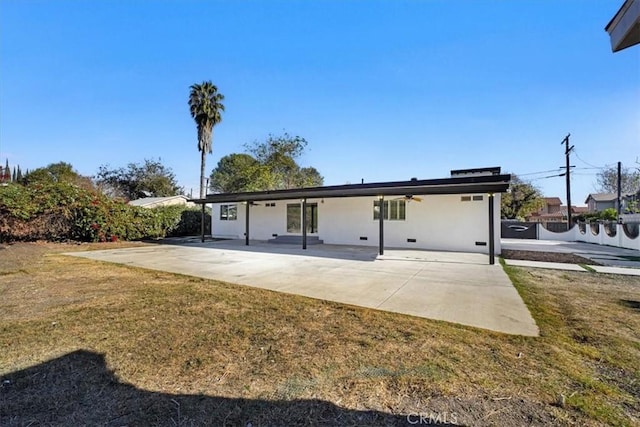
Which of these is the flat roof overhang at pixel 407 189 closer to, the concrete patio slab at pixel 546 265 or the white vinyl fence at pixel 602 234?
the concrete patio slab at pixel 546 265

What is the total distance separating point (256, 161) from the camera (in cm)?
3041

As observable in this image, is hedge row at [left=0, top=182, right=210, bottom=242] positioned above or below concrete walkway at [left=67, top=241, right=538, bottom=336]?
above

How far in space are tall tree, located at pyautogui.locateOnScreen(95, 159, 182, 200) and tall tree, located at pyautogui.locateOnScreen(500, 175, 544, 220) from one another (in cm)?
3901

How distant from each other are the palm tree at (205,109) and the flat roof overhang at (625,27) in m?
25.5

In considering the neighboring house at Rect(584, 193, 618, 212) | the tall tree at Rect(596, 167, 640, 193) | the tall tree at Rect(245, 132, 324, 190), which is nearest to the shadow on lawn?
the tall tree at Rect(245, 132, 324, 190)

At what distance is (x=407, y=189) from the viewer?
10.7 m

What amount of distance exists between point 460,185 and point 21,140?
101 ft

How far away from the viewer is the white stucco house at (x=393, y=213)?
10.7m

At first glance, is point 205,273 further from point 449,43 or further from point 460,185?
point 449,43

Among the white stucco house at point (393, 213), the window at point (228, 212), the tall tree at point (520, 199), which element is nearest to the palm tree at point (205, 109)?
the window at point (228, 212)

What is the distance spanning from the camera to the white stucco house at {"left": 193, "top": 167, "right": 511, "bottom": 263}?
10.7m

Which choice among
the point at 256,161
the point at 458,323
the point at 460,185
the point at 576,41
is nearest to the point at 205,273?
the point at 458,323

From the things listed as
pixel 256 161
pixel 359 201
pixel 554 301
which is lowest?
pixel 554 301

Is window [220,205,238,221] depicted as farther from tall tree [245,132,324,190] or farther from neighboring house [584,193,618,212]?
neighboring house [584,193,618,212]
